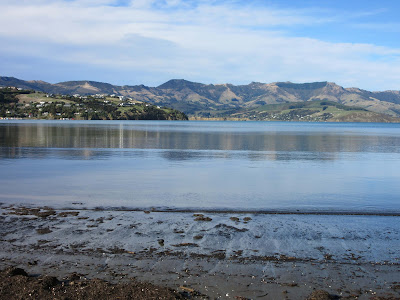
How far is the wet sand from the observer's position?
9945 mm

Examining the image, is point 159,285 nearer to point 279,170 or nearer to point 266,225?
point 266,225

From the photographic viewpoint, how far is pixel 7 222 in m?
15.2

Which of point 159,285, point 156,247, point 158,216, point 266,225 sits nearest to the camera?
point 159,285

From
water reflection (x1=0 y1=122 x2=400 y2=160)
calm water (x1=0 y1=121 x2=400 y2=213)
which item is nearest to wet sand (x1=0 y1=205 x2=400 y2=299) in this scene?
calm water (x1=0 y1=121 x2=400 y2=213)

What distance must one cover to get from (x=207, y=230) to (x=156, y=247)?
2714mm

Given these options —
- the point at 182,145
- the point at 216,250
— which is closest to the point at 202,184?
the point at 216,250

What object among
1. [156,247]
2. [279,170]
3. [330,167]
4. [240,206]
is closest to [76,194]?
[240,206]

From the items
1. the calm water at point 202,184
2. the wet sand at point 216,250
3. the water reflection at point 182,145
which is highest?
the wet sand at point 216,250

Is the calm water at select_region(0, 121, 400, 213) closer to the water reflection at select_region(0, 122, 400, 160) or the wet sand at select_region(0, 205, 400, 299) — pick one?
the wet sand at select_region(0, 205, 400, 299)

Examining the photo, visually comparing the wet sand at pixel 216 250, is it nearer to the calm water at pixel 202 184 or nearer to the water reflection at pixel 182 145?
the calm water at pixel 202 184

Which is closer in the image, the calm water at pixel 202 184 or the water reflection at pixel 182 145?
→ the calm water at pixel 202 184

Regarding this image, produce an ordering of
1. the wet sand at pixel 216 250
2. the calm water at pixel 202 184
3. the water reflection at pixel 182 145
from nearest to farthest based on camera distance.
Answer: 1. the wet sand at pixel 216 250
2. the calm water at pixel 202 184
3. the water reflection at pixel 182 145

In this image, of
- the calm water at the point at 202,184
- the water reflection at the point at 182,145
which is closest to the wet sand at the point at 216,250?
the calm water at the point at 202,184

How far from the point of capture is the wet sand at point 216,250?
9.95m
